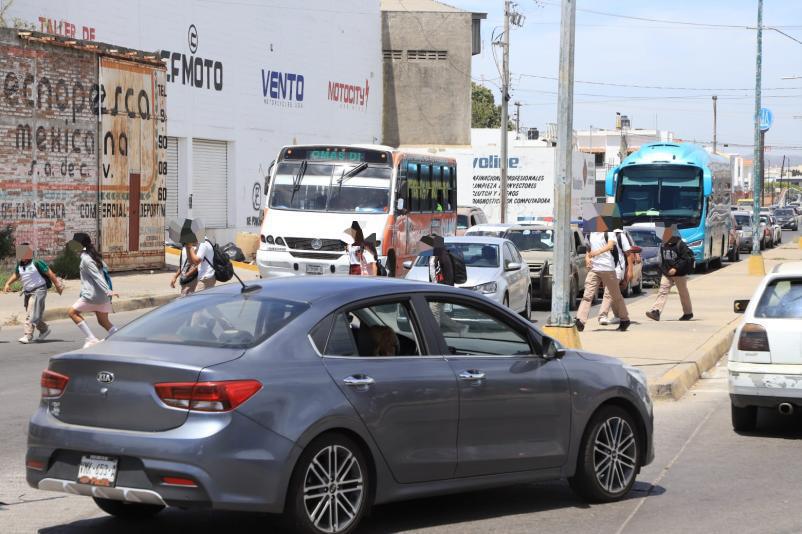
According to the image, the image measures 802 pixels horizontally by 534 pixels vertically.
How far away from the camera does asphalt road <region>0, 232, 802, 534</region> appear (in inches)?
297

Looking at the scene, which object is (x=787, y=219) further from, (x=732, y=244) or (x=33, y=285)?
(x=33, y=285)

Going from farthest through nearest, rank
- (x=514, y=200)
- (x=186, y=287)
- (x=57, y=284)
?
(x=514, y=200) < (x=186, y=287) < (x=57, y=284)

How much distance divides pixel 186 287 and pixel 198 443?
12.7m

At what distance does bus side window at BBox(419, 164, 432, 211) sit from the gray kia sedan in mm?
19944

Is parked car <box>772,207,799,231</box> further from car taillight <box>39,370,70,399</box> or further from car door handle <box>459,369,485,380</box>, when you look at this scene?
car taillight <box>39,370,70,399</box>

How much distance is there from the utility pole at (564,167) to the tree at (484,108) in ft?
272

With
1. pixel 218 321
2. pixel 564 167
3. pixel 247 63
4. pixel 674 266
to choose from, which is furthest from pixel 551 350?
pixel 247 63

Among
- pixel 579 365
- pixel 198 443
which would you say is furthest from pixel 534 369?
pixel 198 443

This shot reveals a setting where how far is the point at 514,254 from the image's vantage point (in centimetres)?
2208

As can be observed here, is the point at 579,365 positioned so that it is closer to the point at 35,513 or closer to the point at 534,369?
the point at 534,369

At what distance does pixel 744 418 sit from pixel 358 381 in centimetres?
563

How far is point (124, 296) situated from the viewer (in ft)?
83.8

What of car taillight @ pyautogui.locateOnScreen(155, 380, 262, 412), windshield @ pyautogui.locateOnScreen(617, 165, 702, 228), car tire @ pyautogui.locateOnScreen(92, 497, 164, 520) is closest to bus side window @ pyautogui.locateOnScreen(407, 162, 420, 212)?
windshield @ pyautogui.locateOnScreen(617, 165, 702, 228)

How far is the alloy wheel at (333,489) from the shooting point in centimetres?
660
